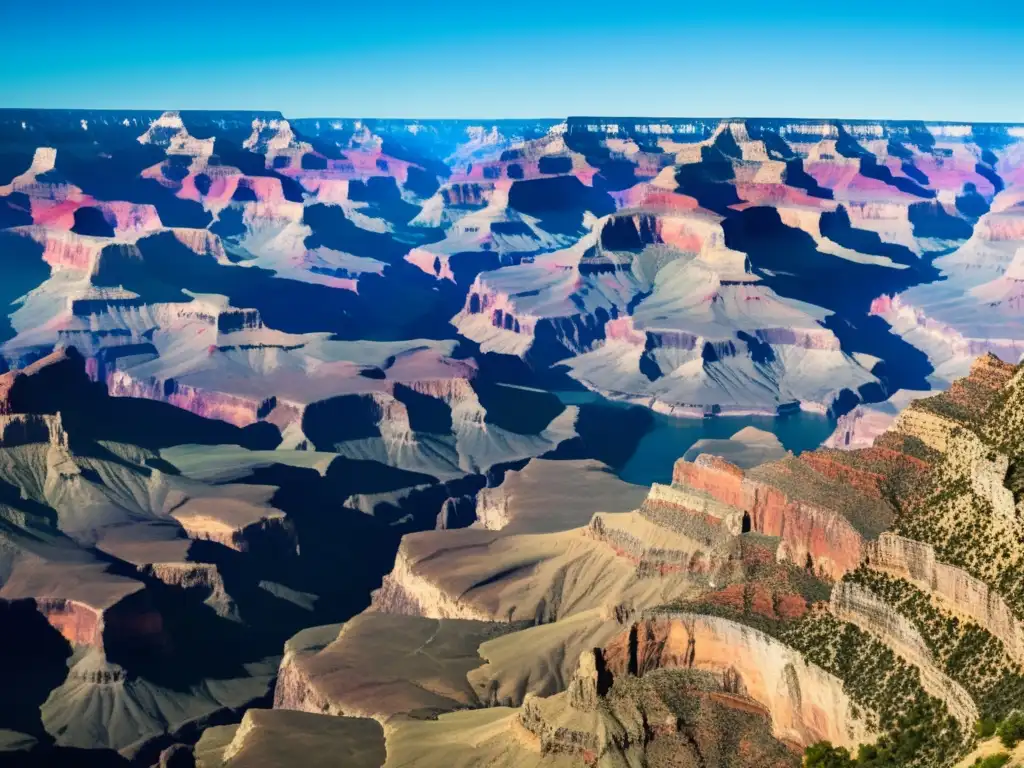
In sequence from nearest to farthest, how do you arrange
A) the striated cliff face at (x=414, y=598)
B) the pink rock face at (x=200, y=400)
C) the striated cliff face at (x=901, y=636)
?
the striated cliff face at (x=901, y=636) → the striated cliff face at (x=414, y=598) → the pink rock face at (x=200, y=400)

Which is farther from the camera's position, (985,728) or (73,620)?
(73,620)

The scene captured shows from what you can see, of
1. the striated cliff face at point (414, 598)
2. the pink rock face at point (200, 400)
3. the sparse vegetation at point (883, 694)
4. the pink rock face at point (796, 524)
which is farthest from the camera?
the pink rock face at point (200, 400)

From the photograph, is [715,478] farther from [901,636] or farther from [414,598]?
[901,636]

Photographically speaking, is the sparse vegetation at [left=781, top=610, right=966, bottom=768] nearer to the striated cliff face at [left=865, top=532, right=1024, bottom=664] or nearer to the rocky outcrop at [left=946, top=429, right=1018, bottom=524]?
the striated cliff face at [left=865, top=532, right=1024, bottom=664]

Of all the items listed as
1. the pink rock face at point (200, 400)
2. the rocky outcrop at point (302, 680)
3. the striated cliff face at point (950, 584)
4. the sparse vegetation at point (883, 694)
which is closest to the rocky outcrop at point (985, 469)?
the striated cliff face at point (950, 584)

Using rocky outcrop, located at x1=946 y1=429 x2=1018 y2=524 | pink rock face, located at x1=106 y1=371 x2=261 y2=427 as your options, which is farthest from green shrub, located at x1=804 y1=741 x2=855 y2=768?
pink rock face, located at x1=106 y1=371 x2=261 y2=427

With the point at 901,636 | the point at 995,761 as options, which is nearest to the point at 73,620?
the point at 901,636

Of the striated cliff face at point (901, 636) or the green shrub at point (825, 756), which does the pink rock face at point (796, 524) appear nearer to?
the striated cliff face at point (901, 636)
